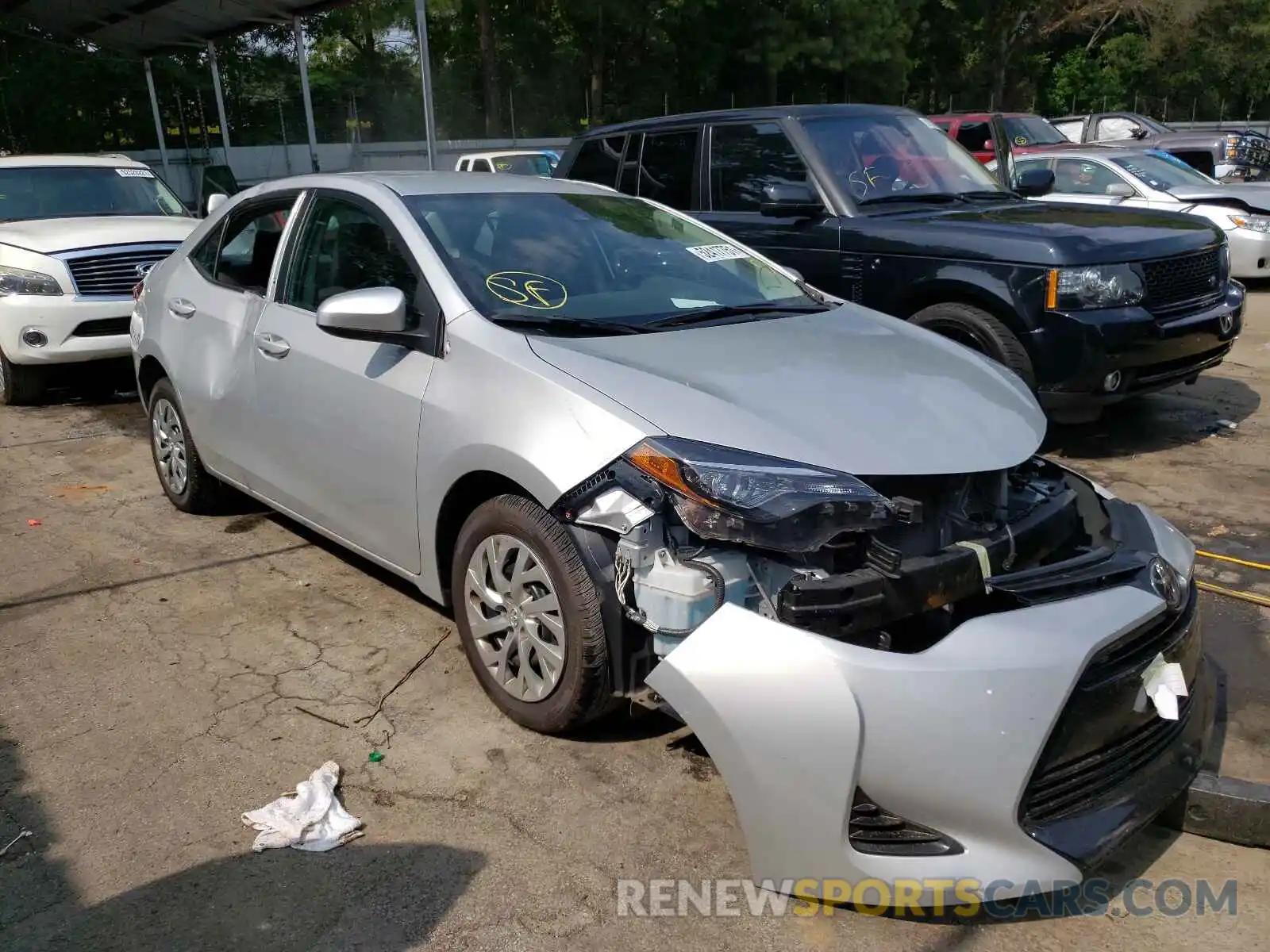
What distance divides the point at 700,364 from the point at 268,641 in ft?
6.74

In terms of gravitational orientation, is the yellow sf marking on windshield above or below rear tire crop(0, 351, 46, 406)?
above

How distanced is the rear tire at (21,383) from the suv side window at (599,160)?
427 centimetres

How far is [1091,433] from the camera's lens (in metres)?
6.71

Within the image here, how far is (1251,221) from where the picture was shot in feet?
37.4

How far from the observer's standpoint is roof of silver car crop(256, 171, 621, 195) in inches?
161

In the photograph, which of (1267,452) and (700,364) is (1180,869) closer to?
(700,364)

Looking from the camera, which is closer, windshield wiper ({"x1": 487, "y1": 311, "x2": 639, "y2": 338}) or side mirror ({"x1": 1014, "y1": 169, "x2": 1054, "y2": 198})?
windshield wiper ({"x1": 487, "y1": 311, "x2": 639, "y2": 338})

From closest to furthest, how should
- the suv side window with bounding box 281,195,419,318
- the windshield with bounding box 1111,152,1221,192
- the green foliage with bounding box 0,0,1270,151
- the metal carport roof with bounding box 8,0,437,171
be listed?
the suv side window with bounding box 281,195,419,318, the windshield with bounding box 1111,152,1221,192, the metal carport roof with bounding box 8,0,437,171, the green foliage with bounding box 0,0,1270,151

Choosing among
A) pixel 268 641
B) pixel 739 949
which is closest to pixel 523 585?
pixel 739 949

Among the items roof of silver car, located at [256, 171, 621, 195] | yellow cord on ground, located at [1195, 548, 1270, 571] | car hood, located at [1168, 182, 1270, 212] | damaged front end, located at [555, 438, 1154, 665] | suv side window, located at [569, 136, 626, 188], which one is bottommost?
yellow cord on ground, located at [1195, 548, 1270, 571]

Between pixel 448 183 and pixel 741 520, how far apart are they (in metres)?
2.21

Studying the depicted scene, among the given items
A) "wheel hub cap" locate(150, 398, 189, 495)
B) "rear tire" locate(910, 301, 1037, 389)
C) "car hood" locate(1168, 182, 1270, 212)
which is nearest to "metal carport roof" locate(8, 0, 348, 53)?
"car hood" locate(1168, 182, 1270, 212)

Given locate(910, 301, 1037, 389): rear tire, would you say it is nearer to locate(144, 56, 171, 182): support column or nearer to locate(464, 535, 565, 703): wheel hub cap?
locate(464, 535, 565, 703): wheel hub cap

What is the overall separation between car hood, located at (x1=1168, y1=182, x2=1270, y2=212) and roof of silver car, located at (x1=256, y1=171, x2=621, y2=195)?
915cm
